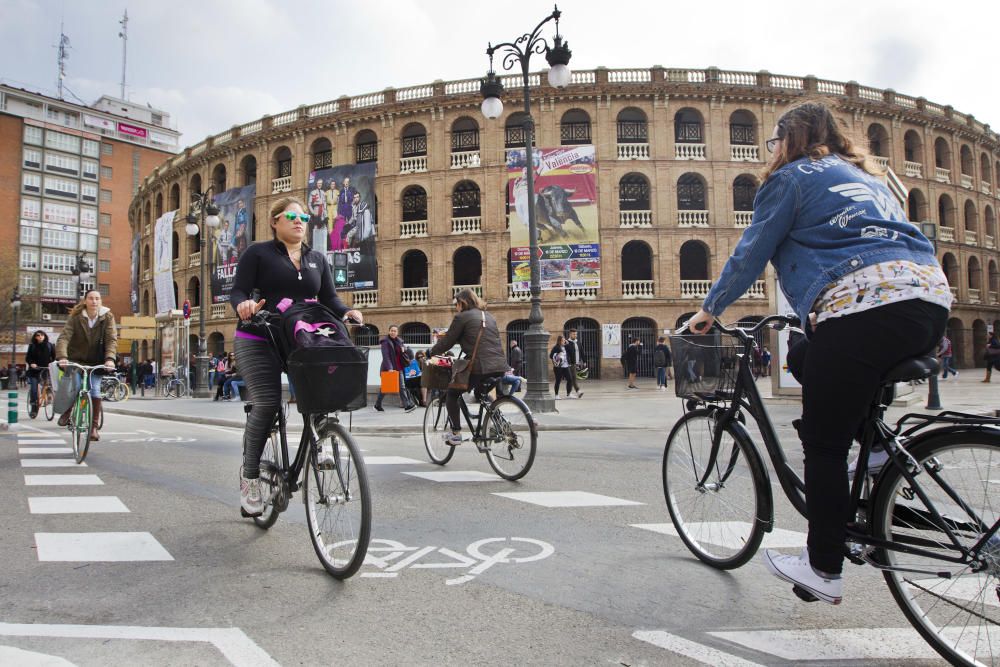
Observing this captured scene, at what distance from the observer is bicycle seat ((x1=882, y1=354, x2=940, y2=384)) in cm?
210

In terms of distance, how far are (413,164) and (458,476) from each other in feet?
92.5

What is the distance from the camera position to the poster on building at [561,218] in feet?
92.2

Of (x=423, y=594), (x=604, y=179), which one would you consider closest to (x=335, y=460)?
(x=423, y=594)

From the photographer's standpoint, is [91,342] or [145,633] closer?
[145,633]

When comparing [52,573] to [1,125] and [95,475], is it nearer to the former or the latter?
[95,475]

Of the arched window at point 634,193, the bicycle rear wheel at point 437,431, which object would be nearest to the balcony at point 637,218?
the arched window at point 634,193

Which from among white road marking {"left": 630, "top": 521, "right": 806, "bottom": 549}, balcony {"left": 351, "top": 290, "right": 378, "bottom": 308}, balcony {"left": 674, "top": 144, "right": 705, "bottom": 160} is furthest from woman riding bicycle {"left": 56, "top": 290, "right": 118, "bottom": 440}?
balcony {"left": 674, "top": 144, "right": 705, "bottom": 160}

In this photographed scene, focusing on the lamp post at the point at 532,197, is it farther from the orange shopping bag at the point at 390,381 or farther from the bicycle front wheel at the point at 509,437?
the bicycle front wheel at the point at 509,437

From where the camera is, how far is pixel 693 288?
30.1 meters

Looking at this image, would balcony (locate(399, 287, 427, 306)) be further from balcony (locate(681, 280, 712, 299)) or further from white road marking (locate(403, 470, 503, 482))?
white road marking (locate(403, 470, 503, 482))

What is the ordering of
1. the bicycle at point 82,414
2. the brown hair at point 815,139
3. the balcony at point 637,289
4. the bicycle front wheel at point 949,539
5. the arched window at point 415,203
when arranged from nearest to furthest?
the bicycle front wheel at point 949,539 → the brown hair at point 815,139 → the bicycle at point 82,414 → the balcony at point 637,289 → the arched window at point 415,203

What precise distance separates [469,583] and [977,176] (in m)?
44.2

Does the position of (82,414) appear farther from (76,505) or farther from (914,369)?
(914,369)

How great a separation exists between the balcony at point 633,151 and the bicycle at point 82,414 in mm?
26584
